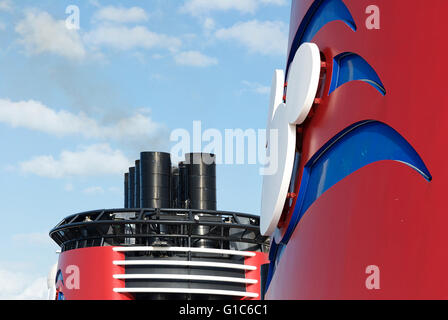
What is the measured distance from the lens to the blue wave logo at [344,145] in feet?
25.4

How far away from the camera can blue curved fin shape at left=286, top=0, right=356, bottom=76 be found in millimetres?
9812

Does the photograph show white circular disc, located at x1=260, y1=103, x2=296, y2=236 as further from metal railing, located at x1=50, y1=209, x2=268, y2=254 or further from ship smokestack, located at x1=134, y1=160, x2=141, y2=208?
ship smokestack, located at x1=134, y1=160, x2=141, y2=208

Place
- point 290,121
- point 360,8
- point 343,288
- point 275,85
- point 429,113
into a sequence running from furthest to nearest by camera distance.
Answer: point 275,85 → point 290,121 → point 360,8 → point 343,288 → point 429,113

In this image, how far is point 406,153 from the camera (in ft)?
24.5

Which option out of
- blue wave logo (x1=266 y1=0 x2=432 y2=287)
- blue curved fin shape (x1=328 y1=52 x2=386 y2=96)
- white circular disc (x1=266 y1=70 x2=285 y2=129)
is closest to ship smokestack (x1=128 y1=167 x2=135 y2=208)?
white circular disc (x1=266 y1=70 x2=285 y2=129)

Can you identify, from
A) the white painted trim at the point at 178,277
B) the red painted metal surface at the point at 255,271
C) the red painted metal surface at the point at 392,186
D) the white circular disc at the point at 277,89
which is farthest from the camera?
the red painted metal surface at the point at 255,271

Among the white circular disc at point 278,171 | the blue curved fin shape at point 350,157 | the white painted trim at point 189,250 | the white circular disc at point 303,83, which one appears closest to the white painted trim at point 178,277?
the white painted trim at point 189,250

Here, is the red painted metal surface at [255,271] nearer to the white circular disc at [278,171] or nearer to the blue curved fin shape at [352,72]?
the white circular disc at [278,171]

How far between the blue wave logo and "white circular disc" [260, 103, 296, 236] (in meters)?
0.42

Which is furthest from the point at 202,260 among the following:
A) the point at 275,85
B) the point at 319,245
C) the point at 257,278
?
the point at 319,245

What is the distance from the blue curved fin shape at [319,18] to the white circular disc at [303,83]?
1.65 ft

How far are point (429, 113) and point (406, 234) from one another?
1252mm

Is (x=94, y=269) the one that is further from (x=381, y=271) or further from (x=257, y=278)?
(x=381, y=271)

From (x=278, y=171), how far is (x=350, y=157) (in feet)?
9.51
